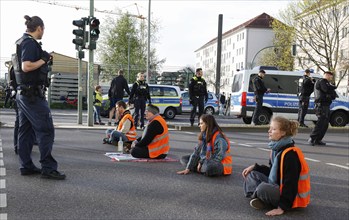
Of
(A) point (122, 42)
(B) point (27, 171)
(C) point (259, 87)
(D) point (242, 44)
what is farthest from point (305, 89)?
(D) point (242, 44)

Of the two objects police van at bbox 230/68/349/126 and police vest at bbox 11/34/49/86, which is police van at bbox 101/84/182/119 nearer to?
police van at bbox 230/68/349/126

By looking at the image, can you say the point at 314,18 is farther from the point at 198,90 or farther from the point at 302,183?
the point at 302,183

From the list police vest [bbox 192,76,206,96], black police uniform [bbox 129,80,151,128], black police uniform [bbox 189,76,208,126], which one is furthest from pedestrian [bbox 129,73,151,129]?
police vest [bbox 192,76,206,96]

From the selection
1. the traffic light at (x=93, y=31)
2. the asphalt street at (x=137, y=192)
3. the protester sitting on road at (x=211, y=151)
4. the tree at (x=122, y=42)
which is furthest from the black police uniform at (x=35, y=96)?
the tree at (x=122, y=42)

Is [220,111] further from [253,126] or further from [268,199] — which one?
[268,199]

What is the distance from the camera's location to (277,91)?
20391 millimetres

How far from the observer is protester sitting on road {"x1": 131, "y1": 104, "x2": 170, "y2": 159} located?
8.20 metres

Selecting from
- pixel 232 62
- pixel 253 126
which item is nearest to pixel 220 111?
pixel 253 126

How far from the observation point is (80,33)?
15758mm

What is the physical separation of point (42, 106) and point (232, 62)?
10548 centimetres

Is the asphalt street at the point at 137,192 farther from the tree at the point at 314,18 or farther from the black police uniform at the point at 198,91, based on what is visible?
the tree at the point at 314,18

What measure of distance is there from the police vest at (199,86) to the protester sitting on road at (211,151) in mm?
8686

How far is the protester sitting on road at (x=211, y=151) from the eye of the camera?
6.82 meters

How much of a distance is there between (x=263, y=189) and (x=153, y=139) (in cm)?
376
